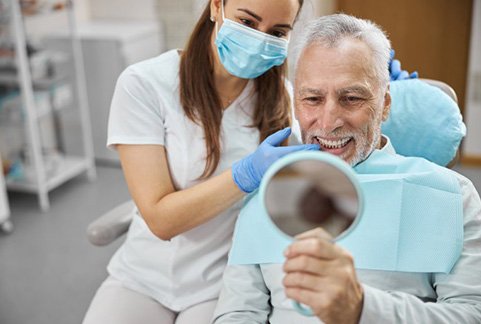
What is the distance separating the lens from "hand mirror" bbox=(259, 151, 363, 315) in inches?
31.7

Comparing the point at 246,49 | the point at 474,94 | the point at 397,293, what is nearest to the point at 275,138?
the point at 246,49

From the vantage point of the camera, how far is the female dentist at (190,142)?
1470 mm

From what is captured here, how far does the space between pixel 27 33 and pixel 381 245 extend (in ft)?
9.78

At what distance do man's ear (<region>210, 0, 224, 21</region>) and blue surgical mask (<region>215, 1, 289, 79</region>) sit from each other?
2cm

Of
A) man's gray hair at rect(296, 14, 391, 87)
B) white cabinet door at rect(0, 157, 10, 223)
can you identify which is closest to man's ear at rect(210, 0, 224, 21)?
man's gray hair at rect(296, 14, 391, 87)

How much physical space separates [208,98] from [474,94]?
2481mm

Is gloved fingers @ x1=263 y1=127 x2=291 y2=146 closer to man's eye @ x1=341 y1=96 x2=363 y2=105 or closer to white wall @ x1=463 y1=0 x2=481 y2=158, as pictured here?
man's eye @ x1=341 y1=96 x2=363 y2=105

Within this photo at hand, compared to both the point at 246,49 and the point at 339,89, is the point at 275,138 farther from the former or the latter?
the point at 246,49

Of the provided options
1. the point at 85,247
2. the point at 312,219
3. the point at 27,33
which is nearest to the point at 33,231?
the point at 85,247

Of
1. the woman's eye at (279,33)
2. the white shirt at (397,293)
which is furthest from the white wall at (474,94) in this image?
Result: the white shirt at (397,293)

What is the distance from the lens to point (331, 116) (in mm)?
1206

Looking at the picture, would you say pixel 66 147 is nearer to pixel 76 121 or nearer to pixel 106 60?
pixel 76 121

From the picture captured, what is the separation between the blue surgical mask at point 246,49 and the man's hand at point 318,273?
76 cm

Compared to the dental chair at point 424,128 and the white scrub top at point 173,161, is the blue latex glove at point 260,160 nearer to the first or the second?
the white scrub top at point 173,161
